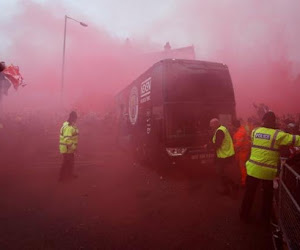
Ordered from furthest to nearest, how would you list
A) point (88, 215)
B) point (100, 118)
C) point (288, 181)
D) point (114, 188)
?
point (100, 118) < point (114, 188) < point (88, 215) < point (288, 181)

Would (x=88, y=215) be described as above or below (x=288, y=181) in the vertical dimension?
below

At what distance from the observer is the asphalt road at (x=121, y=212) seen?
12.0ft

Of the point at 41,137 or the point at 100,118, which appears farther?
the point at 100,118

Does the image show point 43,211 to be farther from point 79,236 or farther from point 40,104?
point 40,104

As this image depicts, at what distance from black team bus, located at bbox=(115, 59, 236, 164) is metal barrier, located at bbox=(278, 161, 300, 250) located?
12.5 ft

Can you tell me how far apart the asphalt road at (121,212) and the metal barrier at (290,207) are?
1.87ft

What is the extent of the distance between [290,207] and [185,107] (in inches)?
183

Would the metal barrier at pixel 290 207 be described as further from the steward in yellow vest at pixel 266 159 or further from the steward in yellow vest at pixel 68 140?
the steward in yellow vest at pixel 68 140

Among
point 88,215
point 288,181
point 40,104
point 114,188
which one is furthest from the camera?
point 40,104

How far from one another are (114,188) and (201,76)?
3.90 metres

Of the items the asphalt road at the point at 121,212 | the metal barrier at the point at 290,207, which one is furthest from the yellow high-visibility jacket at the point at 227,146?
the metal barrier at the point at 290,207

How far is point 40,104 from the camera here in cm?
2720

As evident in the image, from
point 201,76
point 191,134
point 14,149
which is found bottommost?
point 14,149

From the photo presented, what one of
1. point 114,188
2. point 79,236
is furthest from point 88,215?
point 114,188
